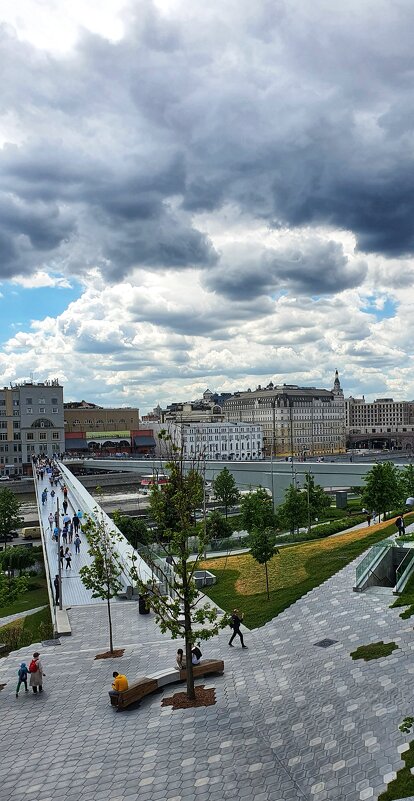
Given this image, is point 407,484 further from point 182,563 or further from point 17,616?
point 182,563

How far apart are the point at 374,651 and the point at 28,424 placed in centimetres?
12509

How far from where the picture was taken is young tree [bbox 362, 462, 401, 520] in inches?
1672

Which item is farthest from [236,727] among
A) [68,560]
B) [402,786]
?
[68,560]

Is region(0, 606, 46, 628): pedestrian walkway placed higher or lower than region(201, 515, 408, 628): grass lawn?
lower

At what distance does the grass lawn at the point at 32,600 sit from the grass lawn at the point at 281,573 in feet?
33.5

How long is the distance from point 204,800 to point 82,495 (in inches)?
1944

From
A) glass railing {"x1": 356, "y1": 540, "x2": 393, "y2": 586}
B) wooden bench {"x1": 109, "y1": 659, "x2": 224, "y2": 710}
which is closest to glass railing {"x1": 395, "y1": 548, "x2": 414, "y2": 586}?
glass railing {"x1": 356, "y1": 540, "x2": 393, "y2": 586}

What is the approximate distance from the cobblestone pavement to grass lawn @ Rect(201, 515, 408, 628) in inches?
168

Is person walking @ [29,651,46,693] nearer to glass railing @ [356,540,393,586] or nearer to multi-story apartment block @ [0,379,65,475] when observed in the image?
glass railing @ [356,540,393,586]

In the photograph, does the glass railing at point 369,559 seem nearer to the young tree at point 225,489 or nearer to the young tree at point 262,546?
the young tree at point 262,546

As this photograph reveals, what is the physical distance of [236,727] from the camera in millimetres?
14820

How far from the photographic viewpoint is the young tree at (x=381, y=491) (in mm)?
42469

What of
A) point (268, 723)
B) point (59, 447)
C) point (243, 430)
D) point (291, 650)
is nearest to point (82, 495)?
point (291, 650)

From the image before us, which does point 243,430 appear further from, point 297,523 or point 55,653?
point 55,653
